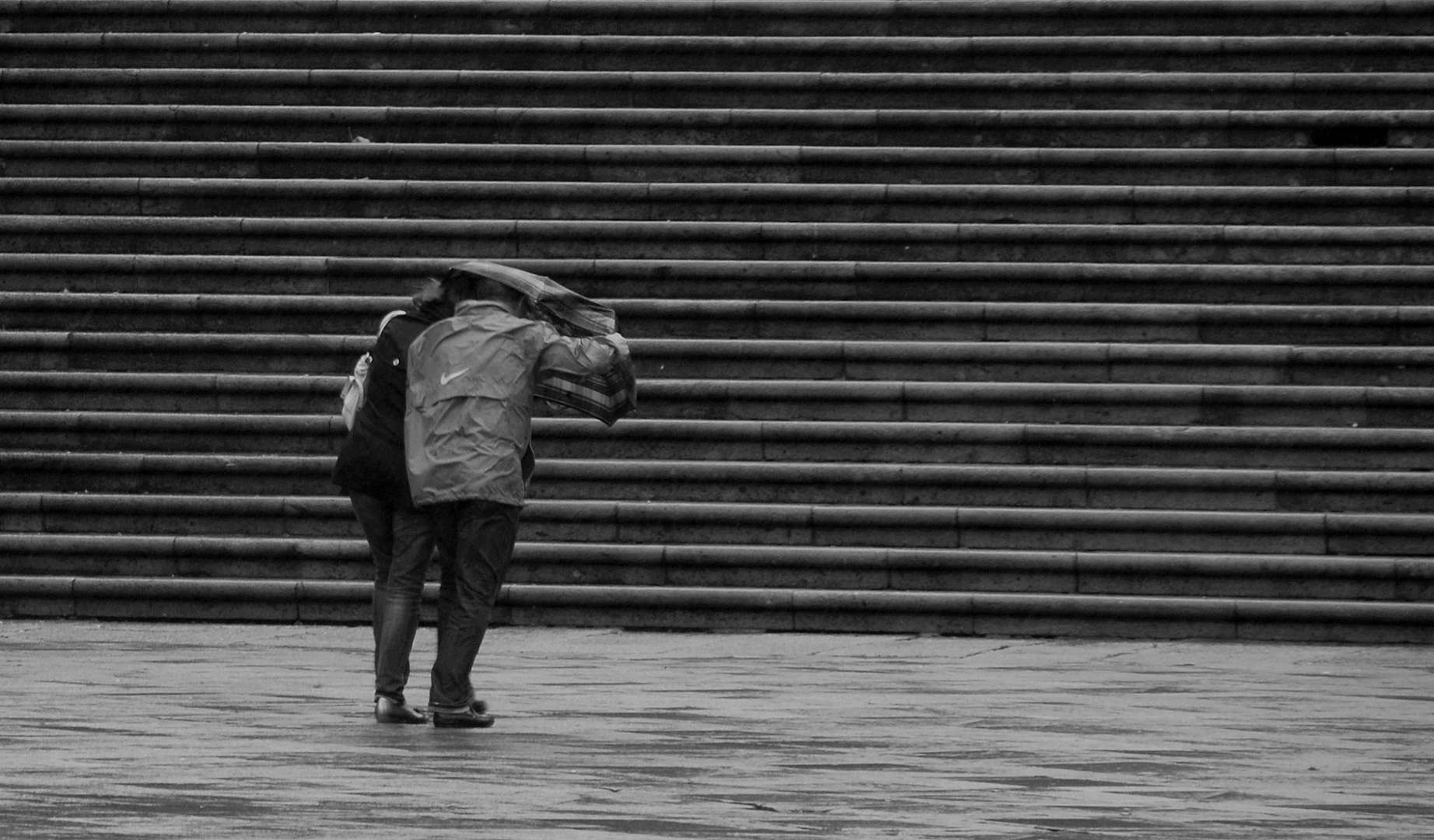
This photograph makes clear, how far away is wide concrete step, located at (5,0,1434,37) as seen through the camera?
1437 centimetres

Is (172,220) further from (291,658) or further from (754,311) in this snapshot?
(291,658)

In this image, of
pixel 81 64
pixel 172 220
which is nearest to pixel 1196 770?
pixel 172 220

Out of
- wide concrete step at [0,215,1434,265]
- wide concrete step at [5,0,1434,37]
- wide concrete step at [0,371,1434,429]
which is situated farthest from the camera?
wide concrete step at [5,0,1434,37]

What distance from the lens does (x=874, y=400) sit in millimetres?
12484

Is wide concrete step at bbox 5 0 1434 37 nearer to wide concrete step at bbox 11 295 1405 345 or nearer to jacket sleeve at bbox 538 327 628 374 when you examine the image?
wide concrete step at bbox 11 295 1405 345

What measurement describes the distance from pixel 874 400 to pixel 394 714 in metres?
5.34

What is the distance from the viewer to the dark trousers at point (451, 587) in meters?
7.51

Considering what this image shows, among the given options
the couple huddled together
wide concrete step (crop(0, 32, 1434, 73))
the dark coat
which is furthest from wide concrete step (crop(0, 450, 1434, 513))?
the dark coat

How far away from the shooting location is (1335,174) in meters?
13.4

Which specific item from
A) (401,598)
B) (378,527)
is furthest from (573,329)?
(401,598)

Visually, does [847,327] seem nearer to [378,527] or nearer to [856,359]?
[856,359]

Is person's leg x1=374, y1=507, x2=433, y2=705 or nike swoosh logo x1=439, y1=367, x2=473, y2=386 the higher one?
nike swoosh logo x1=439, y1=367, x2=473, y2=386

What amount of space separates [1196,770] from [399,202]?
8456 mm

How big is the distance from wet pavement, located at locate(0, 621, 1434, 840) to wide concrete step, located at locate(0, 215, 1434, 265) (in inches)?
114
